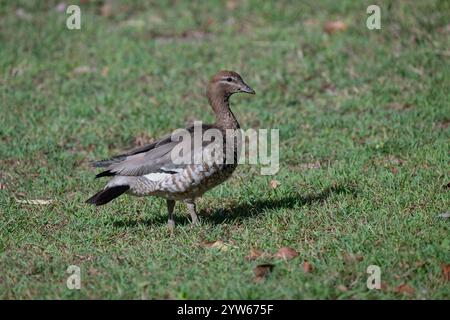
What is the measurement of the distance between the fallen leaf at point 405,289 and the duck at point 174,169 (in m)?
1.76

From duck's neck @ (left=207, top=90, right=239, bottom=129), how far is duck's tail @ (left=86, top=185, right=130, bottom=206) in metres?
0.98

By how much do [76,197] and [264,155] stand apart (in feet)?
6.21

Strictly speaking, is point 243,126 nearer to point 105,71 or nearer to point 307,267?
point 105,71

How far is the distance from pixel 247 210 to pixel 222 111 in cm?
83

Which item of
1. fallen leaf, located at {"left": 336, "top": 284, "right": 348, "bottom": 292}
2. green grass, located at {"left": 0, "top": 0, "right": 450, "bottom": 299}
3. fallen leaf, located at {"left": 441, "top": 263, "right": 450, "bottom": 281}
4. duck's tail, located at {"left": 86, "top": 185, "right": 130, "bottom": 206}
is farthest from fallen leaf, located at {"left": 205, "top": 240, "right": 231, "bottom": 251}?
fallen leaf, located at {"left": 441, "top": 263, "right": 450, "bottom": 281}

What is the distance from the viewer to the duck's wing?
597 cm

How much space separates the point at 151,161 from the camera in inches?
237

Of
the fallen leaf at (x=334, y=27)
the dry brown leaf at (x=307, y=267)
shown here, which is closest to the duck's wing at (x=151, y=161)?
the dry brown leaf at (x=307, y=267)

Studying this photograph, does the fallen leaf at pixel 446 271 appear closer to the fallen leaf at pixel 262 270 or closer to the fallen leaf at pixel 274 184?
the fallen leaf at pixel 262 270

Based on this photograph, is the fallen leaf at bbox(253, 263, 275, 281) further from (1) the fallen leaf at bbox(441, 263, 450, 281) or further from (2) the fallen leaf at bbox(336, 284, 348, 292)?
(1) the fallen leaf at bbox(441, 263, 450, 281)

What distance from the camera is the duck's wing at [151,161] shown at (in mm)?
5969

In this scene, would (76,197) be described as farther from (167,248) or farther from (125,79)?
(125,79)

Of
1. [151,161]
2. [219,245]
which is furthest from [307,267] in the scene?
[151,161]
